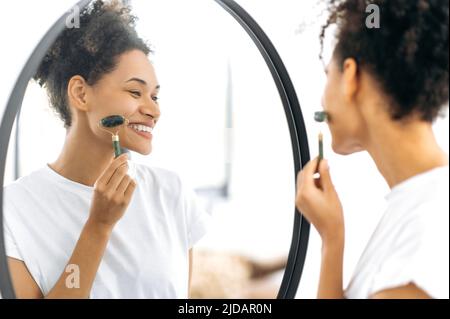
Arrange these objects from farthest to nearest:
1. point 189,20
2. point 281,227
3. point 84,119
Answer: point 281,227 < point 189,20 < point 84,119

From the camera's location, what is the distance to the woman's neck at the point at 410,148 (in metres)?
0.71

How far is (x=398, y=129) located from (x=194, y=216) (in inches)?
15.3

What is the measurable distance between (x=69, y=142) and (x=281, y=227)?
1.52ft

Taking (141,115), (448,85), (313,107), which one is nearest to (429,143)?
(448,85)

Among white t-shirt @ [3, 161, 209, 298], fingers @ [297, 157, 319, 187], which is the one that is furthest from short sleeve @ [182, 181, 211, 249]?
fingers @ [297, 157, 319, 187]

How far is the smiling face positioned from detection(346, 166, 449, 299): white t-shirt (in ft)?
1.25

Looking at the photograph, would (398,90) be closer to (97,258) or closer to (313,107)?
(313,107)

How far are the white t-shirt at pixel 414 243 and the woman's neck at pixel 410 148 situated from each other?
0.01m

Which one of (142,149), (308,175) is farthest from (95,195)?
(308,175)

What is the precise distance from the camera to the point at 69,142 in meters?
0.84

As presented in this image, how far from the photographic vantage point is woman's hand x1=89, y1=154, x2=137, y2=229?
2.59 ft

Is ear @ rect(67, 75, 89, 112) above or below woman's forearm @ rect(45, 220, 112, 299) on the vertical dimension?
above

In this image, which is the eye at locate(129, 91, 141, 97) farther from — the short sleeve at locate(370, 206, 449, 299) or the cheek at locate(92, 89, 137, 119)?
the short sleeve at locate(370, 206, 449, 299)

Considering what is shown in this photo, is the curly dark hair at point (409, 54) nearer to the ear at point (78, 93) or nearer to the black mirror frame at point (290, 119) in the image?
the black mirror frame at point (290, 119)
